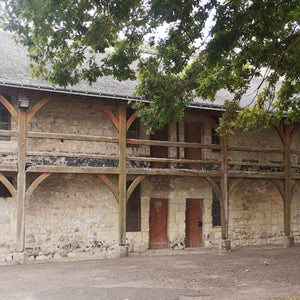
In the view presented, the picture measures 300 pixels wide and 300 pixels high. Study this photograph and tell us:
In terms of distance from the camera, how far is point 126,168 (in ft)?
49.0

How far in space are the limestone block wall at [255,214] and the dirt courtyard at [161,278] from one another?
7.98 feet

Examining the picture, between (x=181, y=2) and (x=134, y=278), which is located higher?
(x=181, y=2)

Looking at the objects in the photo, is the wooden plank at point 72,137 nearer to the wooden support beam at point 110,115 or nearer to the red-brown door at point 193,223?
the wooden support beam at point 110,115

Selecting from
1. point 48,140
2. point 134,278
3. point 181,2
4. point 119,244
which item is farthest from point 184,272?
point 181,2

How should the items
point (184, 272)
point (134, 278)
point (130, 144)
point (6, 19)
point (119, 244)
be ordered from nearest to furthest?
point (6, 19)
point (134, 278)
point (184, 272)
point (119, 244)
point (130, 144)

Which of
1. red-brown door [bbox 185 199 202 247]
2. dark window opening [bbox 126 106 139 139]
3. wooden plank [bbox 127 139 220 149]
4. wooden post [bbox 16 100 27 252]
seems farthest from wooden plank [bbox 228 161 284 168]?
wooden post [bbox 16 100 27 252]

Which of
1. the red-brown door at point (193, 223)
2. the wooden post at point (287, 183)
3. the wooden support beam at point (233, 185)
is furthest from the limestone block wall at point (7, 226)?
the wooden post at point (287, 183)

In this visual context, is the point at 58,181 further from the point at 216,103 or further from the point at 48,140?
the point at 216,103

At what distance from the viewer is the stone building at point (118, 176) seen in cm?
1409

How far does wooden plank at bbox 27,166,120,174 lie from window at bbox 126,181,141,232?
5.86ft

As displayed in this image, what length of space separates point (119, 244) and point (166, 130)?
4.31 m

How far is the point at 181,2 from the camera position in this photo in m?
8.34

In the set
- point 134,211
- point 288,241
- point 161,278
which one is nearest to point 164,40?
point 161,278

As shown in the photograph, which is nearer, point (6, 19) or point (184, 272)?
point (6, 19)
